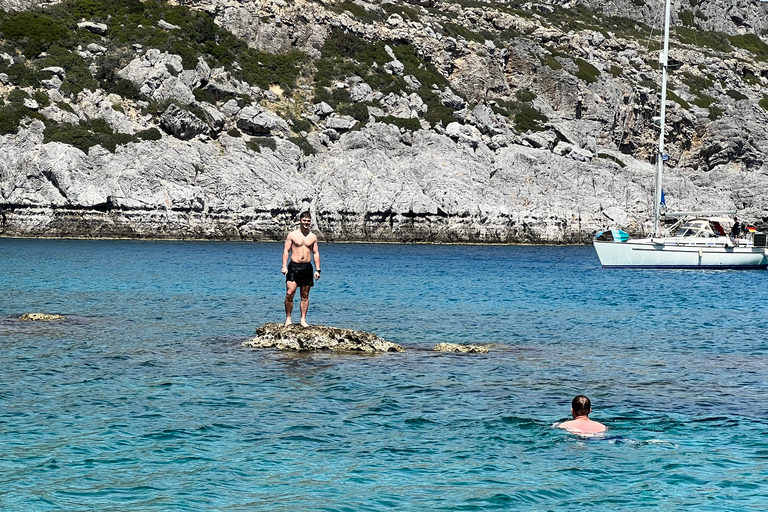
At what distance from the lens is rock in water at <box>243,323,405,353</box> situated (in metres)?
17.0

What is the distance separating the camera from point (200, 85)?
258ft

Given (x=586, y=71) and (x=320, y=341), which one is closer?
(x=320, y=341)

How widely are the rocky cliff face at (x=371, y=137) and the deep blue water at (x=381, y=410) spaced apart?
42.4m

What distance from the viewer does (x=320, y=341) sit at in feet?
55.9

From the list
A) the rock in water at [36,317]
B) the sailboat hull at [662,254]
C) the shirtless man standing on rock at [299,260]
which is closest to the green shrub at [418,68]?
the sailboat hull at [662,254]

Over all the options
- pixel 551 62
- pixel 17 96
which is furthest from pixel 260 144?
pixel 551 62

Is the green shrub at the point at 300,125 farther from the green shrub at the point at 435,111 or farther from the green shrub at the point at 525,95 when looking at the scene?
the green shrub at the point at 525,95

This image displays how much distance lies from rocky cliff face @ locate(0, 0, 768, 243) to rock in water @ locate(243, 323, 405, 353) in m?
52.2

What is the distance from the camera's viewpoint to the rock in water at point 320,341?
16984mm

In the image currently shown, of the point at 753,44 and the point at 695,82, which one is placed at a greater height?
the point at 753,44

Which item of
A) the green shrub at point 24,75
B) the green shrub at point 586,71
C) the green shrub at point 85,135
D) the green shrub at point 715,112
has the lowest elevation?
the green shrub at point 85,135

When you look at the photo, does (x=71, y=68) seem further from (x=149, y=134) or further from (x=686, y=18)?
(x=686, y=18)

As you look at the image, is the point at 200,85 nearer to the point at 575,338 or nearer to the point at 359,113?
the point at 359,113

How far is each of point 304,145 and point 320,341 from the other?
2366 inches
